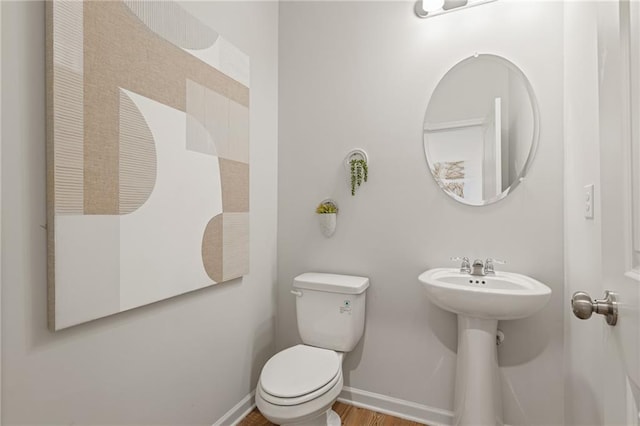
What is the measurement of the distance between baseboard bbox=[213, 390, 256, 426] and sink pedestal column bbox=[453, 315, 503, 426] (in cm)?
111

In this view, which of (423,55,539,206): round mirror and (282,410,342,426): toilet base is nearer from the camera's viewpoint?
(282,410,342,426): toilet base

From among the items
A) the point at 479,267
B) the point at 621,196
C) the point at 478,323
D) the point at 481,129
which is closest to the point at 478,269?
the point at 479,267

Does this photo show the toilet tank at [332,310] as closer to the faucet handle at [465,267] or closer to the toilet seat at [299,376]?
the toilet seat at [299,376]

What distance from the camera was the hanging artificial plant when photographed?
186 cm

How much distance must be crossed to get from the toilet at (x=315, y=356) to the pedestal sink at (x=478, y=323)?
0.47 meters

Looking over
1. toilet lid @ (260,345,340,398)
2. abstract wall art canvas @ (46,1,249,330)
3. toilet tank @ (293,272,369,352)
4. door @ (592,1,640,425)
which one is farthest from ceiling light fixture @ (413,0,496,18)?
toilet lid @ (260,345,340,398)

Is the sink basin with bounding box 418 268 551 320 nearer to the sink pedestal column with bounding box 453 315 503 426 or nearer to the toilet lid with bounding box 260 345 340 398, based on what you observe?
the sink pedestal column with bounding box 453 315 503 426

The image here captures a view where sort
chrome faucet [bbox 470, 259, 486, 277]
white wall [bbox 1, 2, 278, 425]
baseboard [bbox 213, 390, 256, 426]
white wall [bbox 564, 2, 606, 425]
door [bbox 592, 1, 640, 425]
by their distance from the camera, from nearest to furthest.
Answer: door [bbox 592, 1, 640, 425] < white wall [bbox 1, 2, 278, 425] < white wall [bbox 564, 2, 606, 425] < chrome faucet [bbox 470, 259, 486, 277] < baseboard [bbox 213, 390, 256, 426]

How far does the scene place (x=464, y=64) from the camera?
1.67 meters

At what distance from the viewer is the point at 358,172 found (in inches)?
73.6

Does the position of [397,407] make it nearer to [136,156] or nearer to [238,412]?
[238,412]

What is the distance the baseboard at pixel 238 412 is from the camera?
164cm

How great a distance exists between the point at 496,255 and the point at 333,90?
4.26ft

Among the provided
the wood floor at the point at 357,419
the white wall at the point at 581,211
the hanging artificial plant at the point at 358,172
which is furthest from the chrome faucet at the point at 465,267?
the wood floor at the point at 357,419
